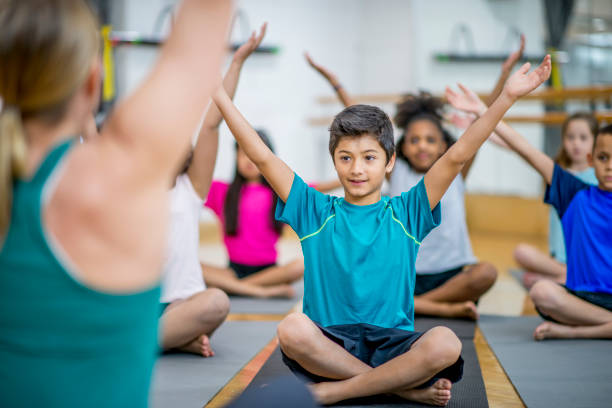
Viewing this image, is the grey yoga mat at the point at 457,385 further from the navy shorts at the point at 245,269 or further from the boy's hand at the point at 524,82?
the navy shorts at the point at 245,269

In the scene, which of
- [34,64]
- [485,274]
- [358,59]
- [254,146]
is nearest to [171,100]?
[34,64]

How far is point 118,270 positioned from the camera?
2.14ft

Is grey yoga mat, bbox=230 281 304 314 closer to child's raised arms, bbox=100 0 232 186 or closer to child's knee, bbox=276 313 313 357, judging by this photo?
child's knee, bbox=276 313 313 357

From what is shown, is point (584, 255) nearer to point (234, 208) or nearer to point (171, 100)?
point (234, 208)

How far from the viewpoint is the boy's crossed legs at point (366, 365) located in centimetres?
142

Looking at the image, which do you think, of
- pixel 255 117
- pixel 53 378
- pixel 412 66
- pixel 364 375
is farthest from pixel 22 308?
pixel 412 66

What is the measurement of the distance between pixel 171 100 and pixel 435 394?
3.56 ft

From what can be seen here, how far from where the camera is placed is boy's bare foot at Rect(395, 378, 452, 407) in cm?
148

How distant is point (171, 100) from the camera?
26.1 inches

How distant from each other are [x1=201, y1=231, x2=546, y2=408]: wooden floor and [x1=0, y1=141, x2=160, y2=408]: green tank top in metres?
0.93

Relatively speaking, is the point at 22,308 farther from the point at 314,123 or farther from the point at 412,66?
the point at 412,66

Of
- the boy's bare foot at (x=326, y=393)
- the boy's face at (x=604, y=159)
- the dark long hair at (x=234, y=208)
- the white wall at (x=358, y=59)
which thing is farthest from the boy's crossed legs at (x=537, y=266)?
the white wall at (x=358, y=59)

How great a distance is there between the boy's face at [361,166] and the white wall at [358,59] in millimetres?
3887

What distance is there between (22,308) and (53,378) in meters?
0.08
